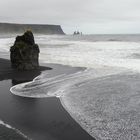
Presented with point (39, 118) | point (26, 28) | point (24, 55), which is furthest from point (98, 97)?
point (26, 28)

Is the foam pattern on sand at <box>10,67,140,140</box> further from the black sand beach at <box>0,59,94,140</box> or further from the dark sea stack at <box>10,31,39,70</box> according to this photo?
the dark sea stack at <box>10,31,39,70</box>

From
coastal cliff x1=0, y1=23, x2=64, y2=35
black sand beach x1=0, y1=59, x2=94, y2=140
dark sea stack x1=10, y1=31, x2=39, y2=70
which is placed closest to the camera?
black sand beach x1=0, y1=59, x2=94, y2=140

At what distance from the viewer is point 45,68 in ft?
48.6

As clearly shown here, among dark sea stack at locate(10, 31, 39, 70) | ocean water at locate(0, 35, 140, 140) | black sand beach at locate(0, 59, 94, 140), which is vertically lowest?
black sand beach at locate(0, 59, 94, 140)

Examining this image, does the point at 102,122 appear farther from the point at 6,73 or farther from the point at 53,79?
the point at 6,73

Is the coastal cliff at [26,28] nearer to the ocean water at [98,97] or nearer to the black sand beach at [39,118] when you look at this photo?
the ocean water at [98,97]

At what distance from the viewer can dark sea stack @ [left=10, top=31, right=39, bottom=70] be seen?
48.1ft

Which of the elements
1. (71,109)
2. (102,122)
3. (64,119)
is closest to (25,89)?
(71,109)

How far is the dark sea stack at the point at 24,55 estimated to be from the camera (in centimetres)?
1466

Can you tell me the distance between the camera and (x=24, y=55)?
14844 millimetres

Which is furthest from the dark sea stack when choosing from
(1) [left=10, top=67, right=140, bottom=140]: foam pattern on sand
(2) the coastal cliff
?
(2) the coastal cliff

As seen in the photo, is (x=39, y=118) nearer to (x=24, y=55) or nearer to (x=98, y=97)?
(x=98, y=97)

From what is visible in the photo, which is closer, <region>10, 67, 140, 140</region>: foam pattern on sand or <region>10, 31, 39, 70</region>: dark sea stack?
<region>10, 67, 140, 140</region>: foam pattern on sand

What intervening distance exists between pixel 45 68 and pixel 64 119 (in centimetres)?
827
